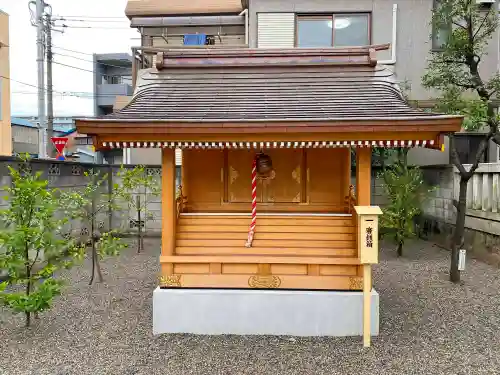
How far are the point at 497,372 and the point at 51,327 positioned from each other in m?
7.08

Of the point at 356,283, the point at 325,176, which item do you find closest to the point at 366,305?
the point at 356,283

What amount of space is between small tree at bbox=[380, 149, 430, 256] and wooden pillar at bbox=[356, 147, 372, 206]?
5402 millimetres

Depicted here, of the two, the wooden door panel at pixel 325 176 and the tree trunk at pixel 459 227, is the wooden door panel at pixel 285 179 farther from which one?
the tree trunk at pixel 459 227

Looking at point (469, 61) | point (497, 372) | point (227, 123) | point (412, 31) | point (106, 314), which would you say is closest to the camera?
point (497, 372)

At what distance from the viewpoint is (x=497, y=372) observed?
18.0ft

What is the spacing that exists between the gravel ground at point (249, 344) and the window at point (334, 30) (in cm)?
1040

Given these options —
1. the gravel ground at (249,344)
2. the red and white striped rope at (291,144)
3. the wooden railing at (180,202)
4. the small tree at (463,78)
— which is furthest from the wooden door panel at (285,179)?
the small tree at (463,78)

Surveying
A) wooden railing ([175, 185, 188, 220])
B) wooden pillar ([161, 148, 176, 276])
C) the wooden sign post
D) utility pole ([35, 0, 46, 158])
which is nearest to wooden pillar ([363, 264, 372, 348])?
the wooden sign post

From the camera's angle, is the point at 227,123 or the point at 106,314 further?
the point at 106,314

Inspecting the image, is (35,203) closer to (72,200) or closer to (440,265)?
(72,200)

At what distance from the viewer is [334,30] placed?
15500 mm

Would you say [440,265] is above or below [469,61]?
below

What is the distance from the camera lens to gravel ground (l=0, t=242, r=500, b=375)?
5.61 meters

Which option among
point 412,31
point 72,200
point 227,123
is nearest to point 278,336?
point 227,123
